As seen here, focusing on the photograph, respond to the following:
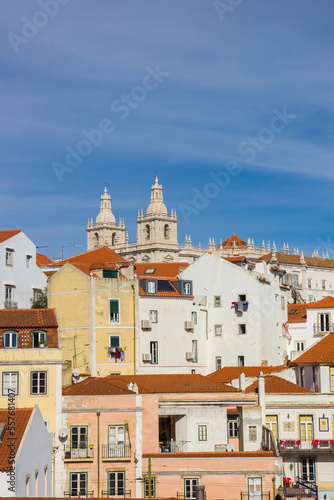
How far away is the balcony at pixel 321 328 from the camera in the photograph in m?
95.0

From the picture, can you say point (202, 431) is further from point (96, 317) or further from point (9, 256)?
point (9, 256)

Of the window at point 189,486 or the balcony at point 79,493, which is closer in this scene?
the balcony at point 79,493

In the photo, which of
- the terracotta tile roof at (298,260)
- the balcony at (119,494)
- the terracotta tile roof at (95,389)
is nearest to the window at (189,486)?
the balcony at (119,494)

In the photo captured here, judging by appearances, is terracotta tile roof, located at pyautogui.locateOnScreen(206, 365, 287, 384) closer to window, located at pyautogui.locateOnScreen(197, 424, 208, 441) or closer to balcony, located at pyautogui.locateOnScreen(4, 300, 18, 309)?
window, located at pyautogui.locateOnScreen(197, 424, 208, 441)

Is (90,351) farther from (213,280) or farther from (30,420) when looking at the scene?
(30,420)

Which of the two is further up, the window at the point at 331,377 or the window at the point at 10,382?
the window at the point at 331,377

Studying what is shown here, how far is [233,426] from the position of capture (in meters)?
67.4

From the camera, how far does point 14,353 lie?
5891cm

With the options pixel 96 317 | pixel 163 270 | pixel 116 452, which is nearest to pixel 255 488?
pixel 116 452

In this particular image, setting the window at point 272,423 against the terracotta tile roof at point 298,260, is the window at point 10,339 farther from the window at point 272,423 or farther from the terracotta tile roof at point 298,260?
the terracotta tile roof at point 298,260

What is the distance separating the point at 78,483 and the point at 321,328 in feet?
137

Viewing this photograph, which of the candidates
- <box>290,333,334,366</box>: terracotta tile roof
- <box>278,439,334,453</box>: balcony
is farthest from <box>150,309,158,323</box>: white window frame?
<box>278,439,334,453</box>: balcony

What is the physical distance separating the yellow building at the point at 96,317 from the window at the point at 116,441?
801 inches

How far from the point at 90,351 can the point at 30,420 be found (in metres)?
34.2
